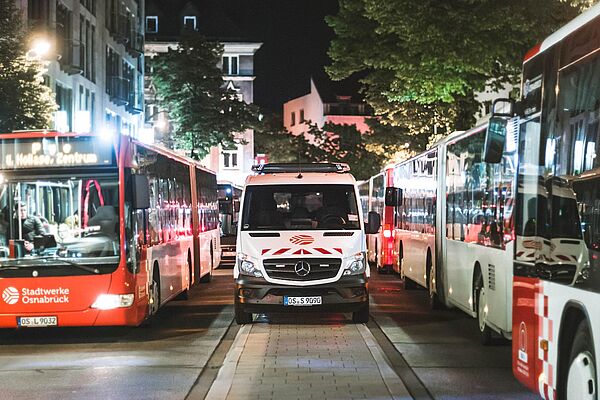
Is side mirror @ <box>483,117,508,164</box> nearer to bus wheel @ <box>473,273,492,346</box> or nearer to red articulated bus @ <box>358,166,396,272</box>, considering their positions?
bus wheel @ <box>473,273,492,346</box>

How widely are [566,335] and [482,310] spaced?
706 centimetres

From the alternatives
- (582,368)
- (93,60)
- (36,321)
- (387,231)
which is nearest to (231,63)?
(93,60)

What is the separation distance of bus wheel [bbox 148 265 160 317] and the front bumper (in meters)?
1.35

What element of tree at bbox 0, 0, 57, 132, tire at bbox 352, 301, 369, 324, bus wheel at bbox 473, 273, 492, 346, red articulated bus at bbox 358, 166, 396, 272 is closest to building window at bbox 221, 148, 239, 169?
red articulated bus at bbox 358, 166, 396, 272

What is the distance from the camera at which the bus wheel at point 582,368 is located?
725 centimetres

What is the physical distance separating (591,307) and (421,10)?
21.3 metres

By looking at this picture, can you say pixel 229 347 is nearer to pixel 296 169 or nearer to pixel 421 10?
pixel 296 169

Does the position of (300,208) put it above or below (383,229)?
above

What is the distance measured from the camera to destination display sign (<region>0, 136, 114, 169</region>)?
1577 centimetres

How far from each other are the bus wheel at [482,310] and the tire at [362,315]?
2.76m

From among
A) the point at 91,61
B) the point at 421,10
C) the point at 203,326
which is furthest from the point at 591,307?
the point at 91,61

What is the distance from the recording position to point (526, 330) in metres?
9.13

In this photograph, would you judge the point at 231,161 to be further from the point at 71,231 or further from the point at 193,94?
the point at 71,231

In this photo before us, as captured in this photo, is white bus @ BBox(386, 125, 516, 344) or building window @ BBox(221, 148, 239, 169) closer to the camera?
white bus @ BBox(386, 125, 516, 344)
